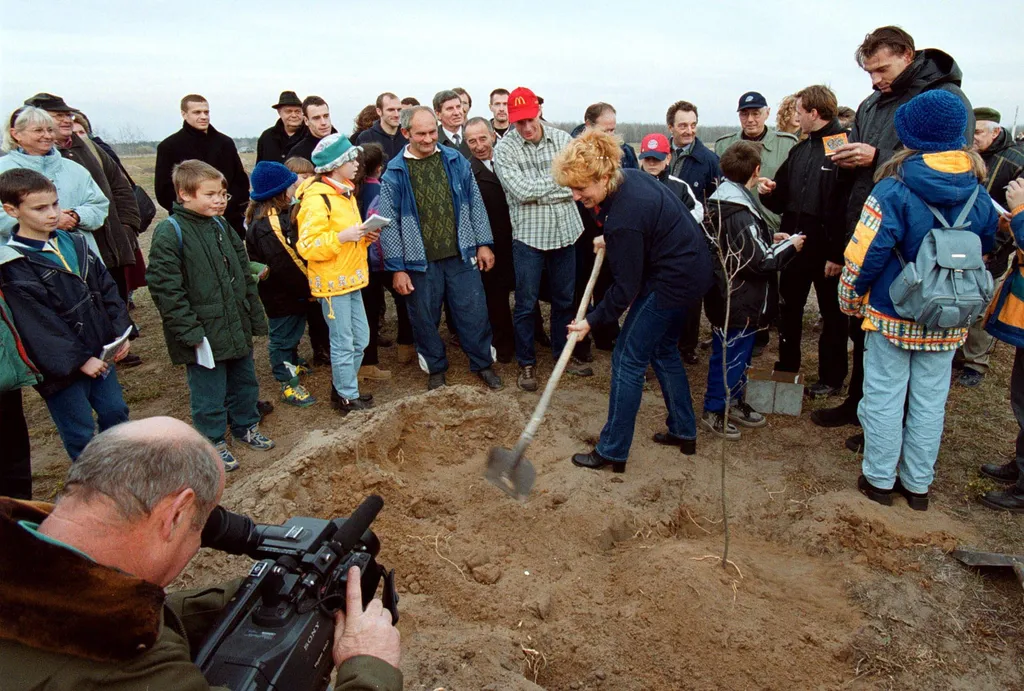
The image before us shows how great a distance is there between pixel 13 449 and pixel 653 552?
382cm

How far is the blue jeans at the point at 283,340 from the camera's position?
18.7ft

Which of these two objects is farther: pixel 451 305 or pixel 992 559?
pixel 451 305

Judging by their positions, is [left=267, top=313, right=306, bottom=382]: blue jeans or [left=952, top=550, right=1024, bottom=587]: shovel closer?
[left=952, top=550, right=1024, bottom=587]: shovel

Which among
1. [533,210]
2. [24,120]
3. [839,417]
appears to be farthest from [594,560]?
[24,120]

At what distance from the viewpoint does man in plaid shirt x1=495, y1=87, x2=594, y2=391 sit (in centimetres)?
538

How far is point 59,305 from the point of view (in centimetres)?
376

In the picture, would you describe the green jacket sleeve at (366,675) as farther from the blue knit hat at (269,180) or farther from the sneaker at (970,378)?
the sneaker at (970,378)

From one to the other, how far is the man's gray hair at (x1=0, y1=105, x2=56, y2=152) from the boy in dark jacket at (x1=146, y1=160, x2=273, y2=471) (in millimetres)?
1290

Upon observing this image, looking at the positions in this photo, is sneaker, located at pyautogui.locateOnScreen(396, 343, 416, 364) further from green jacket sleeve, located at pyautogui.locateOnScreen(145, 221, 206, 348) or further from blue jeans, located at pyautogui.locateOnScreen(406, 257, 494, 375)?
green jacket sleeve, located at pyautogui.locateOnScreen(145, 221, 206, 348)

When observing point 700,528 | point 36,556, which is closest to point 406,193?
point 700,528

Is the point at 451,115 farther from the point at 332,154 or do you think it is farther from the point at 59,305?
the point at 59,305

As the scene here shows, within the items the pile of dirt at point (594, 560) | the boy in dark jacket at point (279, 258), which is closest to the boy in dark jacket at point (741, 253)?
the pile of dirt at point (594, 560)

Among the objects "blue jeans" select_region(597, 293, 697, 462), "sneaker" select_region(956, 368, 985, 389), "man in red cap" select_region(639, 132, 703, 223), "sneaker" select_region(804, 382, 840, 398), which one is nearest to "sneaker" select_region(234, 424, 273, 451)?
"blue jeans" select_region(597, 293, 697, 462)

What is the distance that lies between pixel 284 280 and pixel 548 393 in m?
2.72
